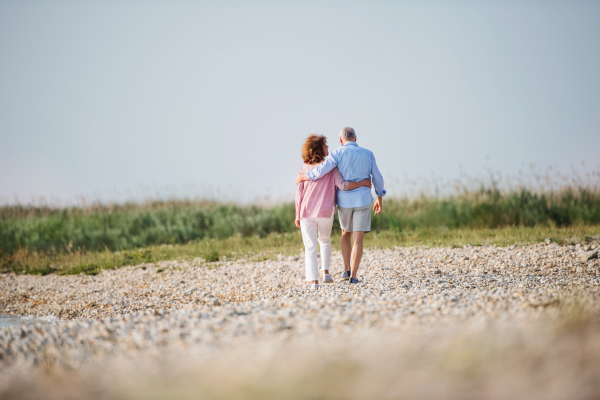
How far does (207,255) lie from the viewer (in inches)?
455

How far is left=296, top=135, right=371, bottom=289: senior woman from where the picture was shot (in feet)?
22.3

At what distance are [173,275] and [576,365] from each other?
8642 millimetres

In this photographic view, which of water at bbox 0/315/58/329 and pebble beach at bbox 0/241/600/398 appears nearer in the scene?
pebble beach at bbox 0/241/600/398

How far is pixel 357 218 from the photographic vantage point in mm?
6922

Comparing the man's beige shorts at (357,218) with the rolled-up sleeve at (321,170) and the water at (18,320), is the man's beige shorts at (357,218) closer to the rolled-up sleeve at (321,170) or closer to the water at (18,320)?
the rolled-up sleeve at (321,170)

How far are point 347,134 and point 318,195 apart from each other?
983 mm

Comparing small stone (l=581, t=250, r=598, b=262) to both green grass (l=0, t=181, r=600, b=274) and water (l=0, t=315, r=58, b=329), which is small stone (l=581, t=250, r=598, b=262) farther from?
water (l=0, t=315, r=58, b=329)

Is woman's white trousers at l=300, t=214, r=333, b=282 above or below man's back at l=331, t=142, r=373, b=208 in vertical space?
below

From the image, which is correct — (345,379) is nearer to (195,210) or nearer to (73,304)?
(73,304)

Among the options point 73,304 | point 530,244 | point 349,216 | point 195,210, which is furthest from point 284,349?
point 195,210

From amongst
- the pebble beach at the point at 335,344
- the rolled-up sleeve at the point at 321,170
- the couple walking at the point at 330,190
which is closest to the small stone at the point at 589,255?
the pebble beach at the point at 335,344

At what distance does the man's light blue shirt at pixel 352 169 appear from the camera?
22.1ft

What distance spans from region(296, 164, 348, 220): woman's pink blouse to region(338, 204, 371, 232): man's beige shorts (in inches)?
9.9

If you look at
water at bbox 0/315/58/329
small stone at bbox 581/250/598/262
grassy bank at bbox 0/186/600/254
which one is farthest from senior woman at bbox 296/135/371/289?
grassy bank at bbox 0/186/600/254
